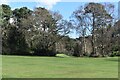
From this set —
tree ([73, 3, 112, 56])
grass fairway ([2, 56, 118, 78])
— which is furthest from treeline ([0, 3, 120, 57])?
grass fairway ([2, 56, 118, 78])

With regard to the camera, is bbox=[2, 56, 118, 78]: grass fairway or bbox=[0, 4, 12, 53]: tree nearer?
bbox=[2, 56, 118, 78]: grass fairway

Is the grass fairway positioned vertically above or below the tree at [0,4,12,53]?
below

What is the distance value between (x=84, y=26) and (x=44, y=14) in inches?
270

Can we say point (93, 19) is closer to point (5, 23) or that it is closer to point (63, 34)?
point (63, 34)

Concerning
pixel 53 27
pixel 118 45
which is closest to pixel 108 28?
pixel 118 45

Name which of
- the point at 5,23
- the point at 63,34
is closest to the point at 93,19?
the point at 63,34

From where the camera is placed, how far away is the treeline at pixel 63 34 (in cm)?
5000

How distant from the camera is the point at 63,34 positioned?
170ft

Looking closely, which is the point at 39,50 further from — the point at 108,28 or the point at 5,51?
the point at 108,28

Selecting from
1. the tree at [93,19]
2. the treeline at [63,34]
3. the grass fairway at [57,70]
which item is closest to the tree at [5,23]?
the treeline at [63,34]

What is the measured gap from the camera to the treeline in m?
50.0

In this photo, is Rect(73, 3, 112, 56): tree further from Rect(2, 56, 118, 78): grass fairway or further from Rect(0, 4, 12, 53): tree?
Rect(2, 56, 118, 78): grass fairway

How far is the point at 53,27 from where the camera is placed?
51688 mm

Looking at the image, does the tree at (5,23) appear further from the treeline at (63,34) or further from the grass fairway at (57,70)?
the grass fairway at (57,70)
